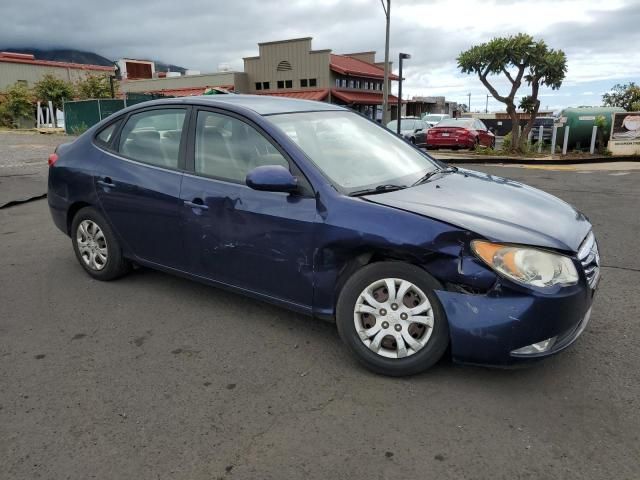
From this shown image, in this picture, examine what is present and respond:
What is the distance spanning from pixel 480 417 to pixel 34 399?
232 cm

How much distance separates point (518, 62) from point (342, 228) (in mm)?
13839

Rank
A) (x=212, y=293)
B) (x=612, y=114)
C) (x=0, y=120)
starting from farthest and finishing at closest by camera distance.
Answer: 1. (x=0, y=120)
2. (x=612, y=114)
3. (x=212, y=293)

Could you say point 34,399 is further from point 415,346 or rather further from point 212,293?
point 415,346

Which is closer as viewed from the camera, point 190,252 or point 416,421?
point 416,421

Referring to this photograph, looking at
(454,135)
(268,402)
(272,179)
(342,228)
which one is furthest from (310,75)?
(268,402)

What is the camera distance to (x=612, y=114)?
1543 centimetres

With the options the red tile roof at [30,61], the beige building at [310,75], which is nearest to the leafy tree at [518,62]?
the beige building at [310,75]

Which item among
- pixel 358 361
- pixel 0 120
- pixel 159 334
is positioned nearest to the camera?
pixel 358 361

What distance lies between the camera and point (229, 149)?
368 centimetres

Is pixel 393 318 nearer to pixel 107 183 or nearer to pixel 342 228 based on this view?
pixel 342 228

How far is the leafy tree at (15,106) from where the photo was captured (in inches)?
1400

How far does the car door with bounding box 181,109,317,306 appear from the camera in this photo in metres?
3.25

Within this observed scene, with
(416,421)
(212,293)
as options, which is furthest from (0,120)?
(416,421)

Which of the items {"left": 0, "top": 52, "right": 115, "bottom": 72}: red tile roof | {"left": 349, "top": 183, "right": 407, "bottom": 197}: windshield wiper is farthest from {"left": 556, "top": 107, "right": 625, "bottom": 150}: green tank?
{"left": 0, "top": 52, "right": 115, "bottom": 72}: red tile roof
